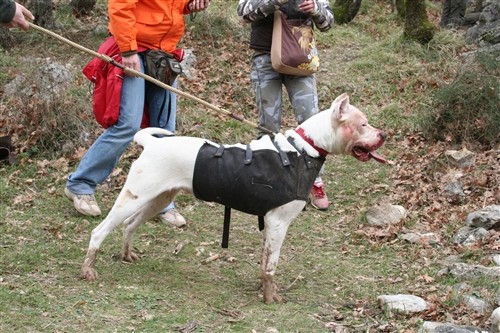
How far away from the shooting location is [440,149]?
8148mm

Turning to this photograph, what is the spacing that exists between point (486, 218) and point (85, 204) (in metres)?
3.35

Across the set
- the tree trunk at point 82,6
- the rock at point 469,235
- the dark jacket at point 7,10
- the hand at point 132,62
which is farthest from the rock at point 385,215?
the tree trunk at point 82,6

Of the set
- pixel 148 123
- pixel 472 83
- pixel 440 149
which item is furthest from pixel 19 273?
pixel 472 83

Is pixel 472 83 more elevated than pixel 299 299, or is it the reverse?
pixel 472 83

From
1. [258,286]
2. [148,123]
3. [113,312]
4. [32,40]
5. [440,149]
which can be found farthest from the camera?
[32,40]

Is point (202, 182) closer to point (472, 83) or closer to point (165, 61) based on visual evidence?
point (165, 61)

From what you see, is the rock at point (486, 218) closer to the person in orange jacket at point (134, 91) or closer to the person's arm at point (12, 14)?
the person in orange jacket at point (134, 91)

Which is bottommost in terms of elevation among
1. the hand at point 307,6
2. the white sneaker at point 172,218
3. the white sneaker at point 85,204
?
the white sneaker at point 172,218

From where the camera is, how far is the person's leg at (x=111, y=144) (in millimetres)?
5812

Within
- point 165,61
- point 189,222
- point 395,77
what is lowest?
point 189,222

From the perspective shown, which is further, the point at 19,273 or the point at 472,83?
the point at 472,83

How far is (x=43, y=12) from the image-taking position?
35.1 feet

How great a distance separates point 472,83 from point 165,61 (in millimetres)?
3986

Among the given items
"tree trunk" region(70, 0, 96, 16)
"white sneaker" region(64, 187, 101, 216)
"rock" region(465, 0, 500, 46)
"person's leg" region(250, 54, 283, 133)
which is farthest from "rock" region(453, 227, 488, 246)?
"tree trunk" region(70, 0, 96, 16)
